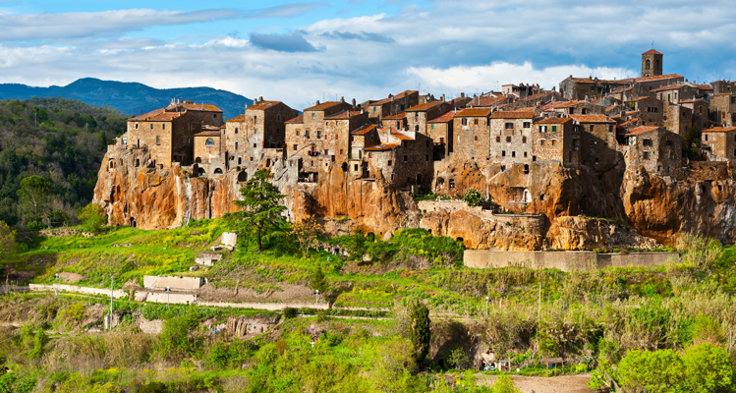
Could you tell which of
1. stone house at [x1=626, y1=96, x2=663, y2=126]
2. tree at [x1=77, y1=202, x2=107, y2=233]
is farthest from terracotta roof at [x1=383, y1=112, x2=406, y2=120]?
tree at [x1=77, y1=202, x2=107, y2=233]

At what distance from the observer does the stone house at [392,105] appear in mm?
90644

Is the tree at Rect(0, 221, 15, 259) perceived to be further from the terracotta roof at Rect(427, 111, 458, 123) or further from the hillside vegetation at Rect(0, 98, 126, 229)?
the terracotta roof at Rect(427, 111, 458, 123)

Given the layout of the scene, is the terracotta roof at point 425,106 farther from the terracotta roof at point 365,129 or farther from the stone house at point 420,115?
the terracotta roof at point 365,129

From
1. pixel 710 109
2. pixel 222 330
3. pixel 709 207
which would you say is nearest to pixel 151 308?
pixel 222 330

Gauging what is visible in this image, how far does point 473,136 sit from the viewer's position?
266ft

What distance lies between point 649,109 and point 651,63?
2304 cm

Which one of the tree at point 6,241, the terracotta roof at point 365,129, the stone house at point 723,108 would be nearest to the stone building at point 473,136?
the terracotta roof at point 365,129

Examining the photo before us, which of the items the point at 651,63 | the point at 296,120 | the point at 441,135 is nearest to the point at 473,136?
the point at 441,135

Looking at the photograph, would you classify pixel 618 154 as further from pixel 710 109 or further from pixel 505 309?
pixel 505 309

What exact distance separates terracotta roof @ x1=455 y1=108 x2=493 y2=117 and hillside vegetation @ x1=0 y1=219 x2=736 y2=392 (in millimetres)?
11573

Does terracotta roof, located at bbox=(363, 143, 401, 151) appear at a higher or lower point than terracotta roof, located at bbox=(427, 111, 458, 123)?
lower

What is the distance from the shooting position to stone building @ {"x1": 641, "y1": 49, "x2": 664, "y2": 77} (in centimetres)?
10606

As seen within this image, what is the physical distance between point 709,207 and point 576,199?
12.8 meters

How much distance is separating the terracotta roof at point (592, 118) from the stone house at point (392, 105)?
17604 mm
